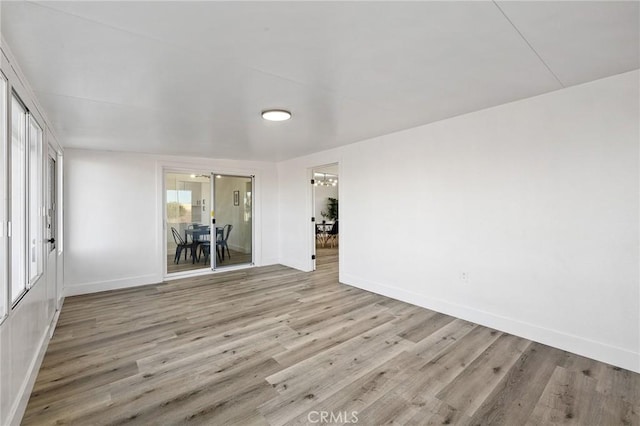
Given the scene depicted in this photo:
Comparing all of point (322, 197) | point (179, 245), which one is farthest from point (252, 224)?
point (322, 197)

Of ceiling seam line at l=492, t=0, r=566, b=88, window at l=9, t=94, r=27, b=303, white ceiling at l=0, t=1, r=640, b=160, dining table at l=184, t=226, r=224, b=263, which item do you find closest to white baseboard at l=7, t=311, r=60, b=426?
window at l=9, t=94, r=27, b=303

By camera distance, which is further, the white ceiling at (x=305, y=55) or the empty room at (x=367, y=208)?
the empty room at (x=367, y=208)

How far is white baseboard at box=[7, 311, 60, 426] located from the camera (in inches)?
70.1

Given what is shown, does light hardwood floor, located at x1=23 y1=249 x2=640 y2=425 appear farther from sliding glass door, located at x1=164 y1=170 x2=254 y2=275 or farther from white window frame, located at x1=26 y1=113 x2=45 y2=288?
sliding glass door, located at x1=164 y1=170 x2=254 y2=275

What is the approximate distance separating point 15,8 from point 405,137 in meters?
3.65

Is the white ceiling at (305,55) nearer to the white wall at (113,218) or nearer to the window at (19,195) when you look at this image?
the window at (19,195)

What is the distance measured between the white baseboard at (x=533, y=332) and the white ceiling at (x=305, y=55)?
220 centimetres

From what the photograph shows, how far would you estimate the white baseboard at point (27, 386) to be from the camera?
5.84 ft

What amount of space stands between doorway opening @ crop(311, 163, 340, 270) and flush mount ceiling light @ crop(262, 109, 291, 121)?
404 cm

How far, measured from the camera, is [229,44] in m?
1.80

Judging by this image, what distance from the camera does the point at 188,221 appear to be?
5.85m

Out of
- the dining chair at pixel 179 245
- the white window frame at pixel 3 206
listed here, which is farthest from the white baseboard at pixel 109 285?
the white window frame at pixel 3 206

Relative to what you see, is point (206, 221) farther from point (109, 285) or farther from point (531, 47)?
point (531, 47)

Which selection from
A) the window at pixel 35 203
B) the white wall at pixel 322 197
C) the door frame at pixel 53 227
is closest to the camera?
the window at pixel 35 203
